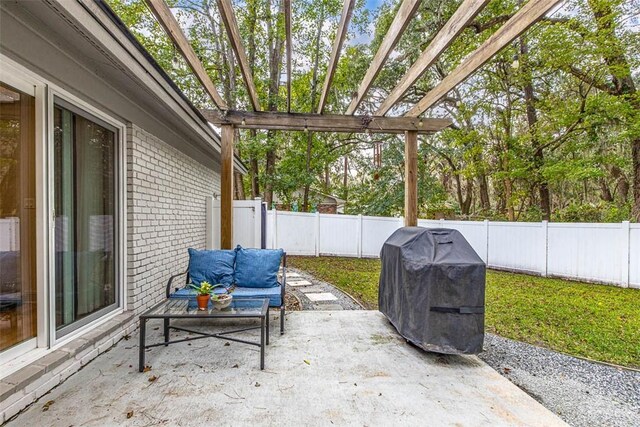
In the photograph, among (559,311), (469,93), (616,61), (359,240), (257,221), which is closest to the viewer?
(559,311)

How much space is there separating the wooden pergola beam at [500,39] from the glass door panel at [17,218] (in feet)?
12.7

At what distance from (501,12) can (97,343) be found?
34.5 ft

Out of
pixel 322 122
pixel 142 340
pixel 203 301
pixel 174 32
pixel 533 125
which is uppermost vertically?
pixel 533 125

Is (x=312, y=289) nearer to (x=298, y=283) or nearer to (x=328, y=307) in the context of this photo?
(x=298, y=283)

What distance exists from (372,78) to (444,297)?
2496 millimetres

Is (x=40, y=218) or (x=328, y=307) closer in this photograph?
(x=40, y=218)

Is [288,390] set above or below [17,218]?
below

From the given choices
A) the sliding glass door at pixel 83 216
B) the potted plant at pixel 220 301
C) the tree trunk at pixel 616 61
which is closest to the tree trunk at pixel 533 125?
the tree trunk at pixel 616 61

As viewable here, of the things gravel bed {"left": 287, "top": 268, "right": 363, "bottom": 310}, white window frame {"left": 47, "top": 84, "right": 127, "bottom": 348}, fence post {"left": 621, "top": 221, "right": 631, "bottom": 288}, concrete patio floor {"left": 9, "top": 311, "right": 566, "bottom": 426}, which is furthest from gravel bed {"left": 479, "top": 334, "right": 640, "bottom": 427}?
fence post {"left": 621, "top": 221, "right": 631, "bottom": 288}

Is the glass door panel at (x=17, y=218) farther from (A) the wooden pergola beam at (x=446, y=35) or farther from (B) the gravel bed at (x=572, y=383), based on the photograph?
(B) the gravel bed at (x=572, y=383)

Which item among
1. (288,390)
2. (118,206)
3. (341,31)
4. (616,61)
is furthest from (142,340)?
(616,61)

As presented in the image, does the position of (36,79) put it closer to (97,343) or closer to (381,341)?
(97,343)

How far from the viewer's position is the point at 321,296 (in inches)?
200

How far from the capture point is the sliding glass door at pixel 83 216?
96.7 inches
